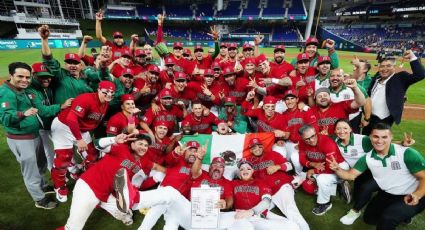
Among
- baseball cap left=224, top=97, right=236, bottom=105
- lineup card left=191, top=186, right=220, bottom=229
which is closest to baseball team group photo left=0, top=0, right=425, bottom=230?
lineup card left=191, top=186, right=220, bottom=229

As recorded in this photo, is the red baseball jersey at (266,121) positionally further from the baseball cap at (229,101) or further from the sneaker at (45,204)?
the sneaker at (45,204)

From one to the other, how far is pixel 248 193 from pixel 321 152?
1.82 m

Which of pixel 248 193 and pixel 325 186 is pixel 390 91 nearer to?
pixel 325 186

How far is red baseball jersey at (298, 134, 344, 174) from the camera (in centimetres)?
477

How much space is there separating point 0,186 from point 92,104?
2856 millimetres

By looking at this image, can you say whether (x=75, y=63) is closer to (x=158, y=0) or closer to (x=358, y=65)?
(x=358, y=65)

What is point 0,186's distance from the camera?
5.29 meters

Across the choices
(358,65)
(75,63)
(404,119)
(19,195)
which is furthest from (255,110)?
(404,119)

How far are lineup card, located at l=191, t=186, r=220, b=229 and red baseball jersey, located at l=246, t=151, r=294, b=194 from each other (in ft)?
4.13

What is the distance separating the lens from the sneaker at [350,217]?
172 inches

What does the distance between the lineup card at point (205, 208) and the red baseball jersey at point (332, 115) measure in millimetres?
3119

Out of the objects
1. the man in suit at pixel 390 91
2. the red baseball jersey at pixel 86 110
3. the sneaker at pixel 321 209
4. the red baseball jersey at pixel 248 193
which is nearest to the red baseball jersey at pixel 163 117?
the red baseball jersey at pixel 86 110

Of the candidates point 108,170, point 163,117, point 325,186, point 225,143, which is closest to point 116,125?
point 163,117

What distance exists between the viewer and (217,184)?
13.9 ft
